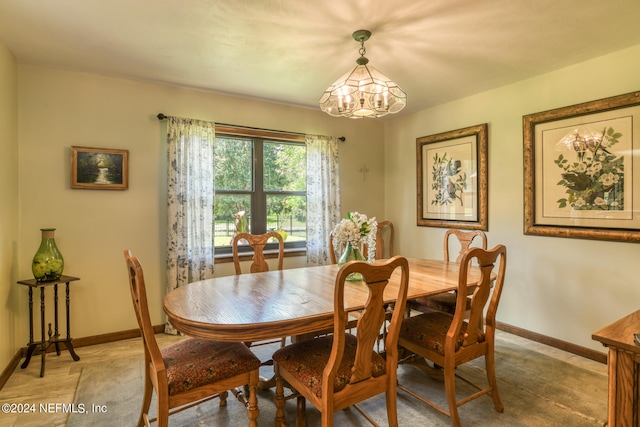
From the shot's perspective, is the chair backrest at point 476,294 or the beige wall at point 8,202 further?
the beige wall at point 8,202

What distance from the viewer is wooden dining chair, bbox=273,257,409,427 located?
149 cm

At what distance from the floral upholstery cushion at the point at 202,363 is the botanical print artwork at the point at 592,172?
9.74 feet

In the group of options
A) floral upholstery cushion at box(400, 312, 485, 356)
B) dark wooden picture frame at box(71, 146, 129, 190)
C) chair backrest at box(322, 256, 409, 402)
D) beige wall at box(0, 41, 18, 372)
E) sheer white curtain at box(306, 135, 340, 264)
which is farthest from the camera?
sheer white curtain at box(306, 135, 340, 264)

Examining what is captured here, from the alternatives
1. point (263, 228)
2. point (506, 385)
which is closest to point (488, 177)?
point (506, 385)

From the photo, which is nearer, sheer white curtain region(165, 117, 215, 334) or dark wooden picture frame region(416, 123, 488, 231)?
sheer white curtain region(165, 117, 215, 334)

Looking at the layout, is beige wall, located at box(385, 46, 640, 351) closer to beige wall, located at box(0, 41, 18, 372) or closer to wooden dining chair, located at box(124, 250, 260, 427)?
wooden dining chair, located at box(124, 250, 260, 427)

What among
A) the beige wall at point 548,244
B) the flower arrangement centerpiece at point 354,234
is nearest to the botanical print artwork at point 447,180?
the beige wall at point 548,244

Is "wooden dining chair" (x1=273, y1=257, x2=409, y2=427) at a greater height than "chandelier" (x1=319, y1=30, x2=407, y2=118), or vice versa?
"chandelier" (x1=319, y1=30, x2=407, y2=118)

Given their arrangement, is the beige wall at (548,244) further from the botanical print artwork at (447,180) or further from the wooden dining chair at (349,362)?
the wooden dining chair at (349,362)

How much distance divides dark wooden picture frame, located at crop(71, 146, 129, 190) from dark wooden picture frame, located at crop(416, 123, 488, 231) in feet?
11.1

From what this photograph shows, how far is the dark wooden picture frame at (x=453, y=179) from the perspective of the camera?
366cm

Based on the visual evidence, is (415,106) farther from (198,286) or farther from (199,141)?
(198,286)

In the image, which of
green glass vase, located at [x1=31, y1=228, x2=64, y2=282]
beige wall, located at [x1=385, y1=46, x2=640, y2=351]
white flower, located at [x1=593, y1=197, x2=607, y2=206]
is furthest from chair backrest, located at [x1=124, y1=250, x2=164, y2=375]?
white flower, located at [x1=593, y1=197, x2=607, y2=206]

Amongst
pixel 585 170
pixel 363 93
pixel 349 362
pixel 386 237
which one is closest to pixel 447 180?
pixel 386 237
